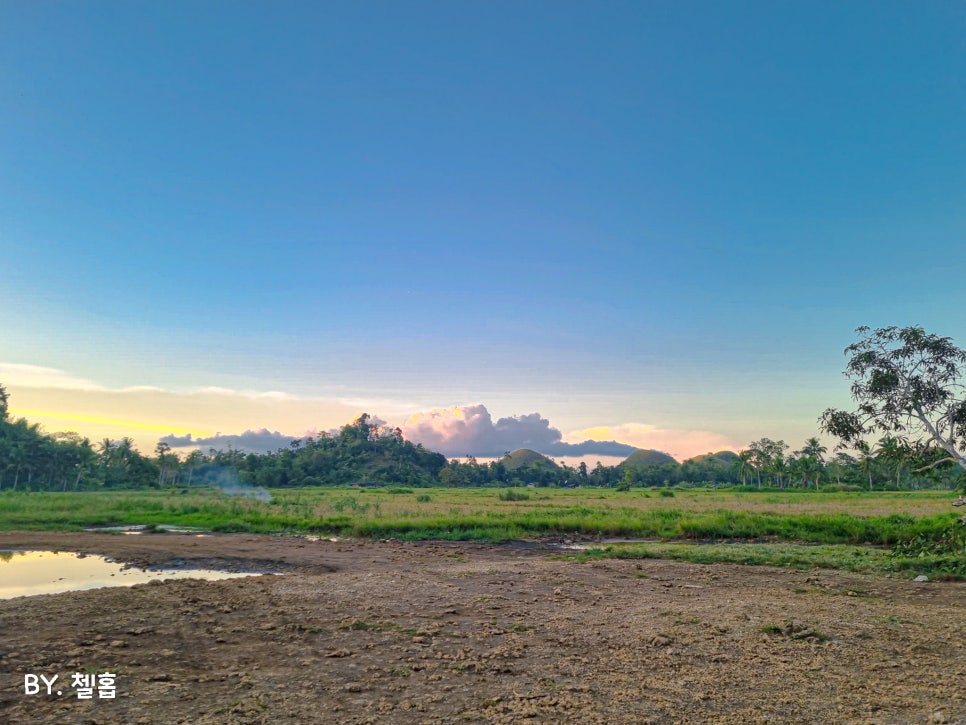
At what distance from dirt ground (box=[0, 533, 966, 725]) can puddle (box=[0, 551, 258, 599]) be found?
10.1 feet

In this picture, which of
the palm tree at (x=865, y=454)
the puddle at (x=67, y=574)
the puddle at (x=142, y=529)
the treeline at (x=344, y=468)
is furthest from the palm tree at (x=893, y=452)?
the treeline at (x=344, y=468)

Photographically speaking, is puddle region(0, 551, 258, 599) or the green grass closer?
puddle region(0, 551, 258, 599)

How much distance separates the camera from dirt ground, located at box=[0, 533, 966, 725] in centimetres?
593

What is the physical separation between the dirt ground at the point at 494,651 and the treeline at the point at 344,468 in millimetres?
62618

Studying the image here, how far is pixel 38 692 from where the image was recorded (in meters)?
6.28

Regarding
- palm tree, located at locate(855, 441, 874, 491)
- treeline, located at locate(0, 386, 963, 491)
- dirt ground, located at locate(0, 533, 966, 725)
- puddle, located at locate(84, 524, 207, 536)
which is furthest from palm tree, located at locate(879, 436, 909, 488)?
treeline, located at locate(0, 386, 963, 491)

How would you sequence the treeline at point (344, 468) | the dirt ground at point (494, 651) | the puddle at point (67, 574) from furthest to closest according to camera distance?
the treeline at point (344, 468)
the puddle at point (67, 574)
the dirt ground at point (494, 651)

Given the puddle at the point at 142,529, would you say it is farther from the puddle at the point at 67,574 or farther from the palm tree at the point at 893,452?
the palm tree at the point at 893,452

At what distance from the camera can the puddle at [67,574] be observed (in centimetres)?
1338

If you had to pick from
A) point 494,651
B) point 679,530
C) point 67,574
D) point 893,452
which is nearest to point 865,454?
point 893,452

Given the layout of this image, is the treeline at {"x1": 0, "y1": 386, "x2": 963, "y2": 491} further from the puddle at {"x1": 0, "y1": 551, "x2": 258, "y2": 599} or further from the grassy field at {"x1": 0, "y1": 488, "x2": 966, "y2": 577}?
the puddle at {"x1": 0, "y1": 551, "x2": 258, "y2": 599}

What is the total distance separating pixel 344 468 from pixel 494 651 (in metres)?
124

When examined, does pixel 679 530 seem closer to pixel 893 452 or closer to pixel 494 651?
pixel 893 452

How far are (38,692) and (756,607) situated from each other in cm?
1119
